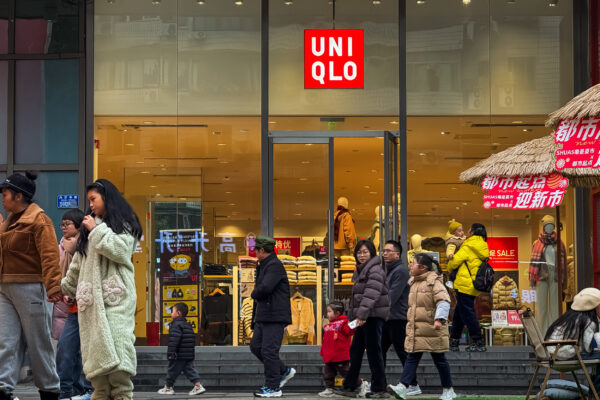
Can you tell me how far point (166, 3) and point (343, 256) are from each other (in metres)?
4.50

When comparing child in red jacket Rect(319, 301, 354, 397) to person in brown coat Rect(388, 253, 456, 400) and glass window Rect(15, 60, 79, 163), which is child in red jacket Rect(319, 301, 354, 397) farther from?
glass window Rect(15, 60, 79, 163)

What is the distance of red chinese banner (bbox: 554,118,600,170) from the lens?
9680 millimetres

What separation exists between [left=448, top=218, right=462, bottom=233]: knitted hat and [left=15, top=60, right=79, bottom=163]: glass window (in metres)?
5.43

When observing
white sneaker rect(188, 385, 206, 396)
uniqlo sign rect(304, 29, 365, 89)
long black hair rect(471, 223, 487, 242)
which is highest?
uniqlo sign rect(304, 29, 365, 89)

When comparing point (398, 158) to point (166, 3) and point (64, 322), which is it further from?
point (64, 322)

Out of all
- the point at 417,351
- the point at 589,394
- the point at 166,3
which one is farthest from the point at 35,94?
the point at 589,394

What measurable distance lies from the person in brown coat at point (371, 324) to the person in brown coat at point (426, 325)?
0.30m

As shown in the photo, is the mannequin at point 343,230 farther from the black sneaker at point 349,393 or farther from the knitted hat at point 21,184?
the knitted hat at point 21,184

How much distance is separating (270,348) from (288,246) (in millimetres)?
3699

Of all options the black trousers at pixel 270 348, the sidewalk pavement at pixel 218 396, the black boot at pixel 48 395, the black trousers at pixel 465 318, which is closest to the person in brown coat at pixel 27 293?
the black boot at pixel 48 395

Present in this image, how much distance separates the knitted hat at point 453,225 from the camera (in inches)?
596

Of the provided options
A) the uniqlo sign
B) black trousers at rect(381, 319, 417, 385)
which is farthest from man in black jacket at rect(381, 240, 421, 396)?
the uniqlo sign

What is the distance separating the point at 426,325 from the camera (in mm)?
11406

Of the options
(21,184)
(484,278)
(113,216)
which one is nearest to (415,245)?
(484,278)
